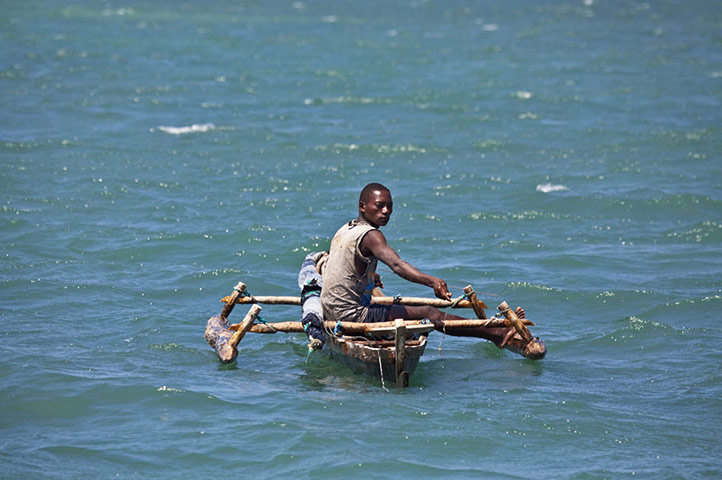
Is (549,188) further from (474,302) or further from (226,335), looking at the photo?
(226,335)

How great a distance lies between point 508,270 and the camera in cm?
1351

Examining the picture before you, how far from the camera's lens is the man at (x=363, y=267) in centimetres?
888

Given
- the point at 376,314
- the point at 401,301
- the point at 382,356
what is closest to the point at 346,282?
the point at 376,314

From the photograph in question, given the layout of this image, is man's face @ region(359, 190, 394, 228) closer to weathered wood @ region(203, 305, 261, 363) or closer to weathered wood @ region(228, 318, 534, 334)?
weathered wood @ region(228, 318, 534, 334)

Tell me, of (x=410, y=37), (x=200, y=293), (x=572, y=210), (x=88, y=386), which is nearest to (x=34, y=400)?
(x=88, y=386)

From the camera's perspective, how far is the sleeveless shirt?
30.0ft

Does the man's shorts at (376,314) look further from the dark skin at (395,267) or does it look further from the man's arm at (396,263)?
the man's arm at (396,263)

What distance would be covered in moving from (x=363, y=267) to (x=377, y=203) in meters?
0.61

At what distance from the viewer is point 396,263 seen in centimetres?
871

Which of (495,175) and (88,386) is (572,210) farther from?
(88,386)

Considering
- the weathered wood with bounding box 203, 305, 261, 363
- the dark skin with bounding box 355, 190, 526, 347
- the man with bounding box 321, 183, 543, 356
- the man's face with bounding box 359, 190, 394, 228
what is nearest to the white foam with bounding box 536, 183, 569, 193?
the dark skin with bounding box 355, 190, 526, 347

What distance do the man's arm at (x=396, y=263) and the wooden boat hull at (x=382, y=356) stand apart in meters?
0.57

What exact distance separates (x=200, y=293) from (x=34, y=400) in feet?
12.5

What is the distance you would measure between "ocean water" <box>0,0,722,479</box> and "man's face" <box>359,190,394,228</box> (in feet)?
4.97
